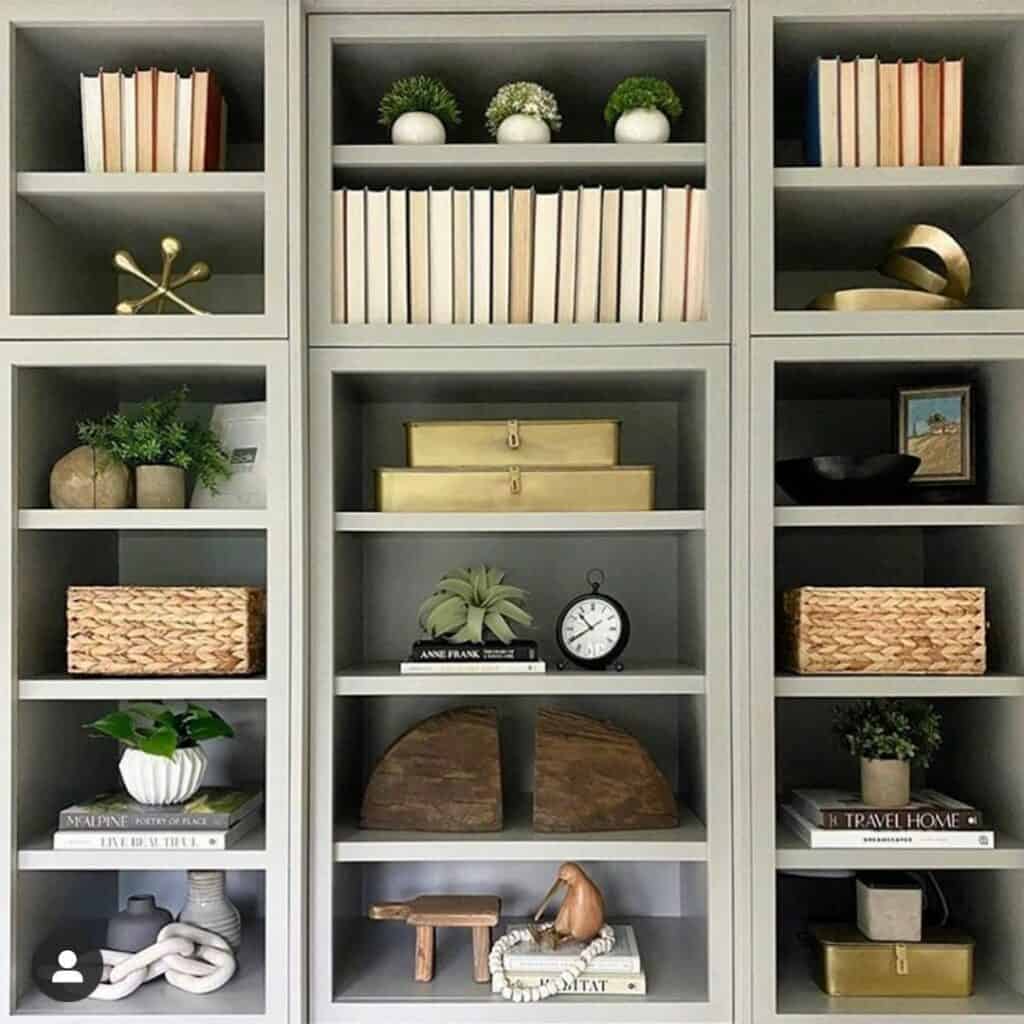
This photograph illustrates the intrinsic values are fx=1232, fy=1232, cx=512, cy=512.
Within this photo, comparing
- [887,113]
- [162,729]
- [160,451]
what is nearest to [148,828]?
[162,729]

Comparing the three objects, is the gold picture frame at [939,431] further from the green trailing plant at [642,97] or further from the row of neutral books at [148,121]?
the row of neutral books at [148,121]

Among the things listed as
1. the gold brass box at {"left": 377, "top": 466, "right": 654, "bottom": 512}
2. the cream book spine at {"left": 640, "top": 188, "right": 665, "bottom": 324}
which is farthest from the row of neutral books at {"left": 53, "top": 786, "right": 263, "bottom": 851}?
the cream book spine at {"left": 640, "top": 188, "right": 665, "bottom": 324}

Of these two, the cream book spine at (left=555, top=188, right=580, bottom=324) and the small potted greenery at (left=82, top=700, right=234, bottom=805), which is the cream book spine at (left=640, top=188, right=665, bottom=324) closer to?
the cream book spine at (left=555, top=188, right=580, bottom=324)

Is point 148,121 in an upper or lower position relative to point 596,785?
upper

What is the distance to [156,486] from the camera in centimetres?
191

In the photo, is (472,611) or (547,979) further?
(472,611)

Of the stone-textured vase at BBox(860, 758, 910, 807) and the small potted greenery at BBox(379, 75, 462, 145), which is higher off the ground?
the small potted greenery at BBox(379, 75, 462, 145)

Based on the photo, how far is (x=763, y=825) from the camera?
5.89 ft

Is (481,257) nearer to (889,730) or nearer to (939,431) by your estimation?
(939,431)

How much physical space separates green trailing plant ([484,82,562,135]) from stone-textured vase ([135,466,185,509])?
2.43 feet

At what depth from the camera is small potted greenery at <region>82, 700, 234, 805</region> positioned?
6.14 ft

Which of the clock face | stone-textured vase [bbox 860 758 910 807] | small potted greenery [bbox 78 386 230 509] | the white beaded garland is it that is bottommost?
the white beaded garland

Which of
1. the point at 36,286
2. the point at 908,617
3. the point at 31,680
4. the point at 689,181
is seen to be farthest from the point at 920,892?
the point at 36,286

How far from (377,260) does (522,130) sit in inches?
11.8
